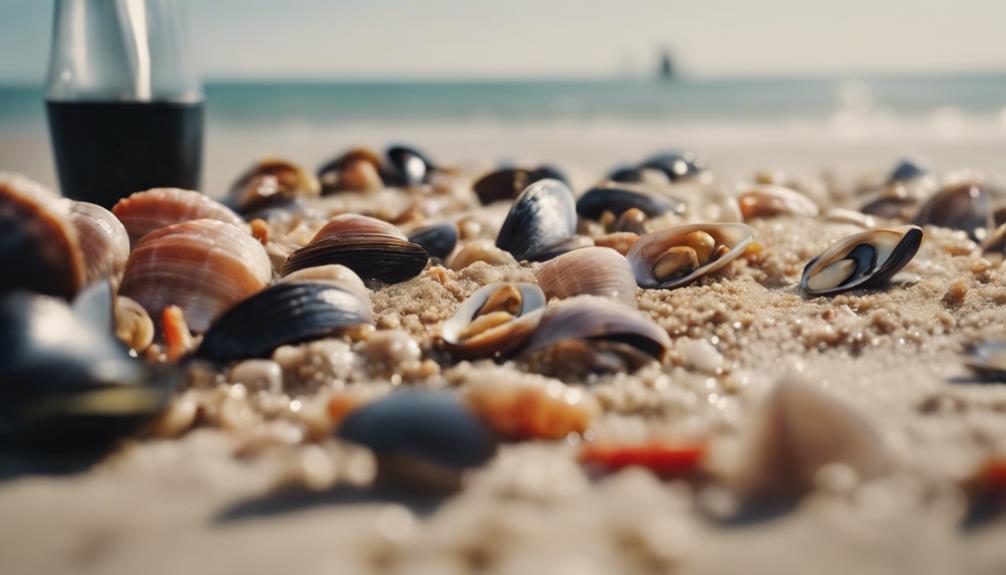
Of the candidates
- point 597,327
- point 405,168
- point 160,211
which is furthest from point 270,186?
point 597,327

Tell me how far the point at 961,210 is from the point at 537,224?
1.98 meters

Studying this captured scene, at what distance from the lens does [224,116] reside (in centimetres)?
1859

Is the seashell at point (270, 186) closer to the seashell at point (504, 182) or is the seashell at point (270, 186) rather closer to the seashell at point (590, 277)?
the seashell at point (504, 182)

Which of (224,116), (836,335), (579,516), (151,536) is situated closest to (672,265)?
(836,335)

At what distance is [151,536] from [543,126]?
A: 12.3 meters

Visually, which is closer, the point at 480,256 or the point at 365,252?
the point at 365,252

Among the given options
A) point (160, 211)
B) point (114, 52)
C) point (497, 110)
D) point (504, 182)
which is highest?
point (114, 52)

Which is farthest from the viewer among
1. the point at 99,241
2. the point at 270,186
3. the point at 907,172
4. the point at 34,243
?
the point at 907,172

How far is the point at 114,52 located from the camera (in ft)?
11.6

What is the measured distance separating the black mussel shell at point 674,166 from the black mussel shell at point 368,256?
2.55 m

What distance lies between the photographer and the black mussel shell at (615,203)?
3.43m

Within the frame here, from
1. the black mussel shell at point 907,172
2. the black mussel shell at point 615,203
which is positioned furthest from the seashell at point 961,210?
the black mussel shell at point 615,203

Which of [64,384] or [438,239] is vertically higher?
[64,384]

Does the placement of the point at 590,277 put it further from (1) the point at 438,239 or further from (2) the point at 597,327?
(1) the point at 438,239
